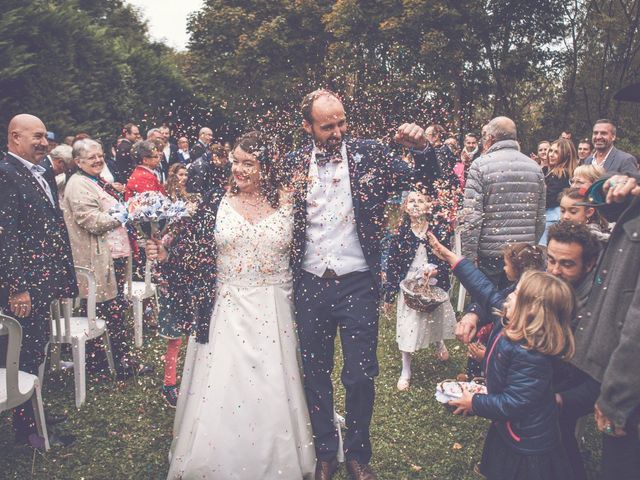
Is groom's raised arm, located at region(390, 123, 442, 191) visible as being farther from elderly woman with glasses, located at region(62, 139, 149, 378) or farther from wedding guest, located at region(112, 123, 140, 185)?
wedding guest, located at region(112, 123, 140, 185)

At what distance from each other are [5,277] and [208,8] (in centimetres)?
2301

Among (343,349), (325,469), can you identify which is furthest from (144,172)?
(325,469)

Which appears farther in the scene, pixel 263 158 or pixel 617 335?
pixel 263 158

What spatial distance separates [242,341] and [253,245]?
61cm

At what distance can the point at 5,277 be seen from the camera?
391 centimetres

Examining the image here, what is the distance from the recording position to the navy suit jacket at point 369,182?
3551mm

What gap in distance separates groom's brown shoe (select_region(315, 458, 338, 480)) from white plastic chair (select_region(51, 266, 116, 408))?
7.34 ft

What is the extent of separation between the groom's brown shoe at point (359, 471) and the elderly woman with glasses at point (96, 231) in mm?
2562

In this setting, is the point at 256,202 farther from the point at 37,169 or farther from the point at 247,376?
the point at 37,169

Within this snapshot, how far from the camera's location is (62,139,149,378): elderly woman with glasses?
17.2ft

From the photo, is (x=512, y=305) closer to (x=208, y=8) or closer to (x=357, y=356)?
(x=357, y=356)

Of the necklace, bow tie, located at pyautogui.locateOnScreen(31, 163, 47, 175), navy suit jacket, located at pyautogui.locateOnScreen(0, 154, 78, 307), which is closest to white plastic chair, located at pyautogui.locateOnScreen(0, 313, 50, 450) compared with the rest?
navy suit jacket, located at pyautogui.locateOnScreen(0, 154, 78, 307)

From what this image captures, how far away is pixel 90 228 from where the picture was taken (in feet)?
17.3

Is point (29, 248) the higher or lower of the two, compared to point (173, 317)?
higher
